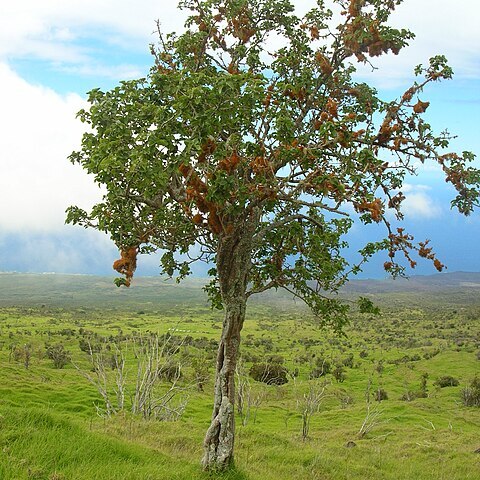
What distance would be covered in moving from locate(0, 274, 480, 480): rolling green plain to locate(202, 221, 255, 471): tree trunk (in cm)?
68

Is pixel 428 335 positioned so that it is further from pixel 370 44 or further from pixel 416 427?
pixel 370 44

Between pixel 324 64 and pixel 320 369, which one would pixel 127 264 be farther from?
pixel 320 369

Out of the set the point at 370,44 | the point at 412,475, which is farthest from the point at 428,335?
the point at 370,44

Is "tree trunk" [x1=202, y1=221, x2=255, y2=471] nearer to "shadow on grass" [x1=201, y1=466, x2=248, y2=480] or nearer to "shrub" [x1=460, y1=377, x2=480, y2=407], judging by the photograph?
"shadow on grass" [x1=201, y1=466, x2=248, y2=480]

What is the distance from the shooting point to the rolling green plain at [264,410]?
44.2ft

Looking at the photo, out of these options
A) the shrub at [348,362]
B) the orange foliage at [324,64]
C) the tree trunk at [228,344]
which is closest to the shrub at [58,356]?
the shrub at [348,362]

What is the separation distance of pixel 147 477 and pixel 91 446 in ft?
6.94

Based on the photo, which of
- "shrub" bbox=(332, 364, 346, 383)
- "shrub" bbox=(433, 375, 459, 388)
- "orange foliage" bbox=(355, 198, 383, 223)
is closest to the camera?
"orange foliage" bbox=(355, 198, 383, 223)

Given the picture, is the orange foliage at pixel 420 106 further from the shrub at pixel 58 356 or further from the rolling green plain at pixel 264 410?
the shrub at pixel 58 356

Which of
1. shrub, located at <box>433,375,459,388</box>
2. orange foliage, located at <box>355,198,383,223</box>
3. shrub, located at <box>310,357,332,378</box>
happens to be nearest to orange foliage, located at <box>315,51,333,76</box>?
orange foliage, located at <box>355,198,383,223</box>

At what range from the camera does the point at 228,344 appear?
14.0 meters

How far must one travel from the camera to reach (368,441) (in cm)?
3444

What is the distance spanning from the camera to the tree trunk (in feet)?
44.4

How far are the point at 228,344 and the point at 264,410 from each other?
37.7 m
